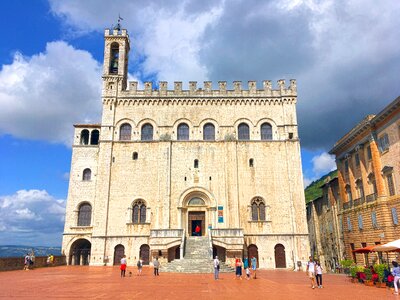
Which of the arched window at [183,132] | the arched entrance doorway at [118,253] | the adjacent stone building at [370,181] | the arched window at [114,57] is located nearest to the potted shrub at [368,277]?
the adjacent stone building at [370,181]

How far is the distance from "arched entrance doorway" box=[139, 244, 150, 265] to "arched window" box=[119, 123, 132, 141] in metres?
11.1

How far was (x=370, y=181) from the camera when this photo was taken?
2892 centimetres

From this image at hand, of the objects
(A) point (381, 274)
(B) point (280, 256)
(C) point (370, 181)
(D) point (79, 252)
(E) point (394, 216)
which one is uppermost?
(C) point (370, 181)

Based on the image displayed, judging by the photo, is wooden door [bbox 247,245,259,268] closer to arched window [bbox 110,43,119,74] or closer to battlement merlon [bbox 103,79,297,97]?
battlement merlon [bbox 103,79,297,97]

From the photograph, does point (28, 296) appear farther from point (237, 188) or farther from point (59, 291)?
point (237, 188)

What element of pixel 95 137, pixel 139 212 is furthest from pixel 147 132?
pixel 139 212

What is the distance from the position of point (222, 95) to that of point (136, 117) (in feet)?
31.1

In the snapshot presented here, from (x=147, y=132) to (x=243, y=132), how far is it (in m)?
10.1

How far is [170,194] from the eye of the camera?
3284 centimetres

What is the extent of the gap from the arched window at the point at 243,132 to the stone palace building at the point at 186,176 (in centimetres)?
11

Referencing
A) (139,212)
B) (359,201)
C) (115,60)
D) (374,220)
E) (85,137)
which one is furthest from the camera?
(115,60)

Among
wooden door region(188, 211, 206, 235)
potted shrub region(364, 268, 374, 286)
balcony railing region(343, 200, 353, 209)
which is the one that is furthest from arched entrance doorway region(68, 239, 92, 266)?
balcony railing region(343, 200, 353, 209)

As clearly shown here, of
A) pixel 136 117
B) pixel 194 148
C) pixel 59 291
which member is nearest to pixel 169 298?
pixel 59 291

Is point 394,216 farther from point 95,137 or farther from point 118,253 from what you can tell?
point 95,137
